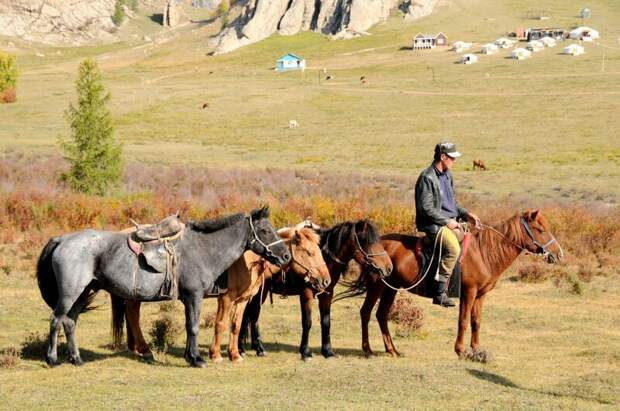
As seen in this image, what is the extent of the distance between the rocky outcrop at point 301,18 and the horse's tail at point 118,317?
164930 mm

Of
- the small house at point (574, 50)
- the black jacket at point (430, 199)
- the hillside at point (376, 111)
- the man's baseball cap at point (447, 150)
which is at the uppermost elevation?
the small house at point (574, 50)

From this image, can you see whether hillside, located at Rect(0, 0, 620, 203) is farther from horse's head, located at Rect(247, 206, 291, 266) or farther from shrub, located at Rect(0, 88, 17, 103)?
horse's head, located at Rect(247, 206, 291, 266)

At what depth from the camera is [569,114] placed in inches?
3051

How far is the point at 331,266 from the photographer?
13.1m

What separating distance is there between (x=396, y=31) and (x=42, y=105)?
101 m

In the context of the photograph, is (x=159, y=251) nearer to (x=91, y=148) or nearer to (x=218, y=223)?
(x=218, y=223)

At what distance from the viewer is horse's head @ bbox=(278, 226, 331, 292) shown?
12336 mm

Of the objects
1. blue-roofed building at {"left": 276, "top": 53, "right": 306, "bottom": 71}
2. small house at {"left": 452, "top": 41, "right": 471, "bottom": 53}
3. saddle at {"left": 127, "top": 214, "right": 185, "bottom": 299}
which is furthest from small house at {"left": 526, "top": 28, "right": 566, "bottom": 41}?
saddle at {"left": 127, "top": 214, "right": 185, "bottom": 299}

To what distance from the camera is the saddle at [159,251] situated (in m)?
11.8

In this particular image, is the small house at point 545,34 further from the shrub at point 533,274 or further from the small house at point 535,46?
the shrub at point 533,274

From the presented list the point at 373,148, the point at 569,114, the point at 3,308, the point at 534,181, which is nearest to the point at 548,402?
the point at 3,308

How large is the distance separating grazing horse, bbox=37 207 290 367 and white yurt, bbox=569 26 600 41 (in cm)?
13801

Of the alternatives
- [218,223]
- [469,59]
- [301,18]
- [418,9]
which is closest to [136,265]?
[218,223]

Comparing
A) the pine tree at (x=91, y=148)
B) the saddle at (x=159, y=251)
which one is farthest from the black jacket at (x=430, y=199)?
the pine tree at (x=91, y=148)
